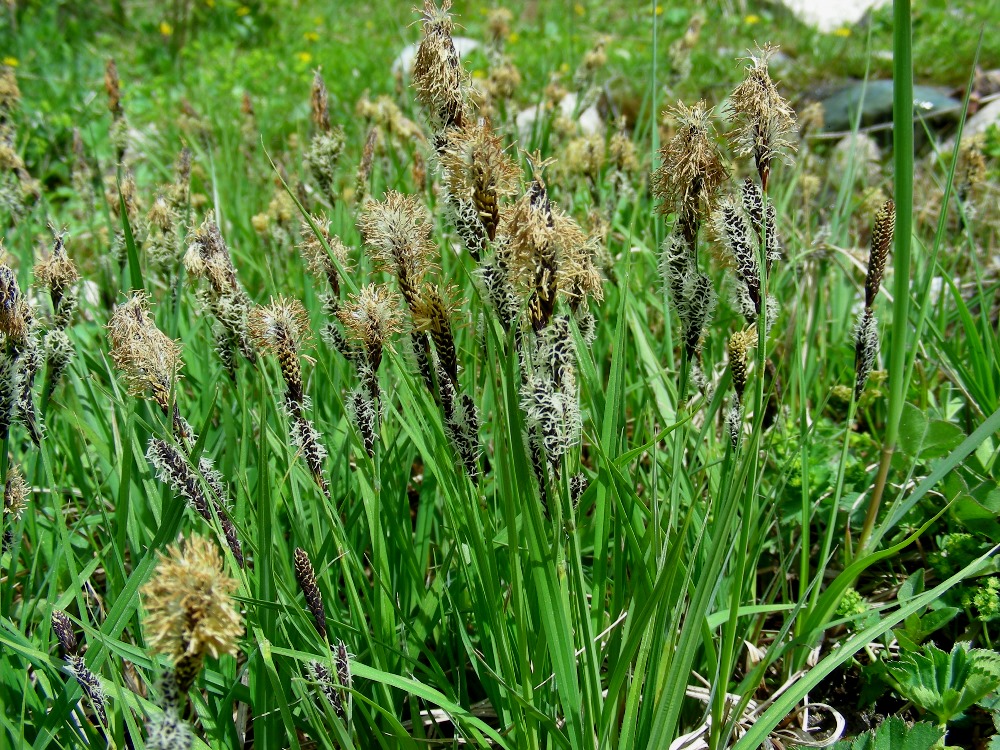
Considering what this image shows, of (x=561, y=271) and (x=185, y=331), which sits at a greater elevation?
(x=561, y=271)

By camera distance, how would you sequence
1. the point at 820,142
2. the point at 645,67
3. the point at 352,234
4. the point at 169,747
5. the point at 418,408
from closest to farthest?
the point at 169,747
the point at 418,408
the point at 352,234
the point at 820,142
the point at 645,67

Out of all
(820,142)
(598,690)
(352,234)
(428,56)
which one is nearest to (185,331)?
(352,234)

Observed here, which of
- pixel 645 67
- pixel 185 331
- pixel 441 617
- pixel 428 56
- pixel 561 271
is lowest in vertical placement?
pixel 441 617

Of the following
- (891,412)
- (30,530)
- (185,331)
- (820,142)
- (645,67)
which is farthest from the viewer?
(645,67)

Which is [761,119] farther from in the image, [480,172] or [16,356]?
[16,356]

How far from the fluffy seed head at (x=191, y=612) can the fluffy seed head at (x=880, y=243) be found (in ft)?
3.64

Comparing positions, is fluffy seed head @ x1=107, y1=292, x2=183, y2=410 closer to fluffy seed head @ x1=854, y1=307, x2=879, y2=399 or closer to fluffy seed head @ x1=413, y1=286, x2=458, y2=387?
fluffy seed head @ x1=413, y1=286, x2=458, y2=387

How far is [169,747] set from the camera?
83 cm

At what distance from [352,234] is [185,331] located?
2.10 ft

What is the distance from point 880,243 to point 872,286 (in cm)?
9

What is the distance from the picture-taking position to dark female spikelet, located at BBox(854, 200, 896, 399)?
1.33 m

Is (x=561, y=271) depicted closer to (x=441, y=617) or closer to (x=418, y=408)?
(x=418, y=408)

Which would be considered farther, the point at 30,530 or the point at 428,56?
the point at 30,530

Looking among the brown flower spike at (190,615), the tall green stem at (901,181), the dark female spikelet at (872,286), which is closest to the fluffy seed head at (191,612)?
the brown flower spike at (190,615)
